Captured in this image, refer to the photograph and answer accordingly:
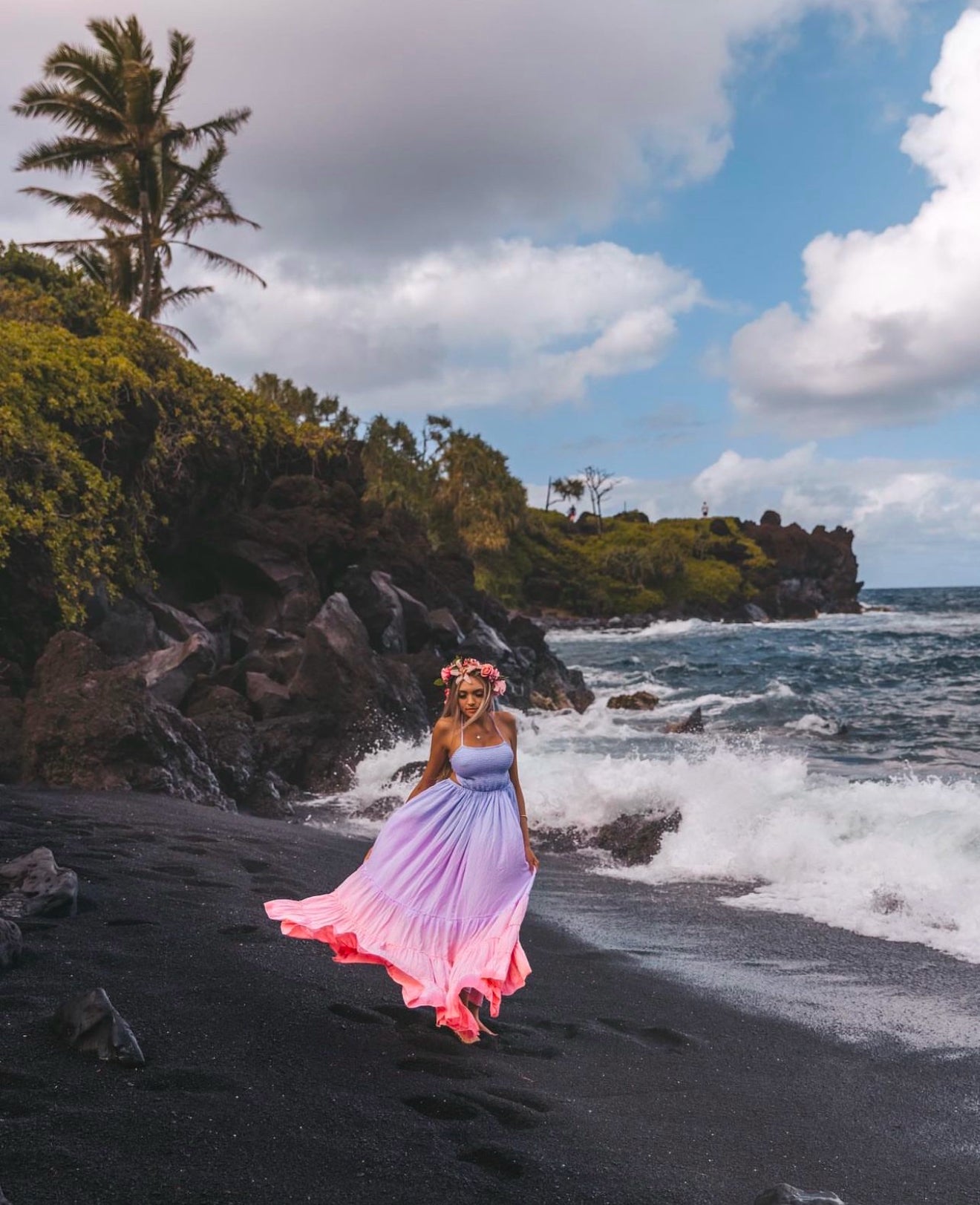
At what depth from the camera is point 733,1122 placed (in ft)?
13.1

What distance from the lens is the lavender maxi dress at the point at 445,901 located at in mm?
4426

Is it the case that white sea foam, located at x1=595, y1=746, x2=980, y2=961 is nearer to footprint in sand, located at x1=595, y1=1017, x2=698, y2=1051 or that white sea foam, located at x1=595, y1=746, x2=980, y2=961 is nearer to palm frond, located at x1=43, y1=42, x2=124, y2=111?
footprint in sand, located at x1=595, y1=1017, x2=698, y2=1051

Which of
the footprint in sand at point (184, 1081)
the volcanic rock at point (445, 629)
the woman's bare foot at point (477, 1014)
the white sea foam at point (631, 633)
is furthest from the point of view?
the white sea foam at point (631, 633)

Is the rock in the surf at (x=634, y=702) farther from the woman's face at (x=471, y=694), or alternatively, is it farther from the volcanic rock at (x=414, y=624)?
the woman's face at (x=471, y=694)

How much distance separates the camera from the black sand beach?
2.91 metres

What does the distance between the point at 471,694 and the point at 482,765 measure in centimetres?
36

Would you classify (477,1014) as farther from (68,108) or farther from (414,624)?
(68,108)

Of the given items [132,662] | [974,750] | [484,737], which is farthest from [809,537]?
[484,737]

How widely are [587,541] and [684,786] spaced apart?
73.5 meters

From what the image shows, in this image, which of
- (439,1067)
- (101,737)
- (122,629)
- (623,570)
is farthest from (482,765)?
(623,570)

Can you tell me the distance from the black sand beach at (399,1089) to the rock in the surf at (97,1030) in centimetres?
5

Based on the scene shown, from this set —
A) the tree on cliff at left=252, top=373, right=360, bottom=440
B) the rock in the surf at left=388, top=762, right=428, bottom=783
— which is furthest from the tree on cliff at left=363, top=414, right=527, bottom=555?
the rock in the surf at left=388, top=762, right=428, bottom=783

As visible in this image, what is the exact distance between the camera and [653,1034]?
5027 mm

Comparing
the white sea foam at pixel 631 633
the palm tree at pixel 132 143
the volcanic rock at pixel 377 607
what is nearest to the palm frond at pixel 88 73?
the palm tree at pixel 132 143
